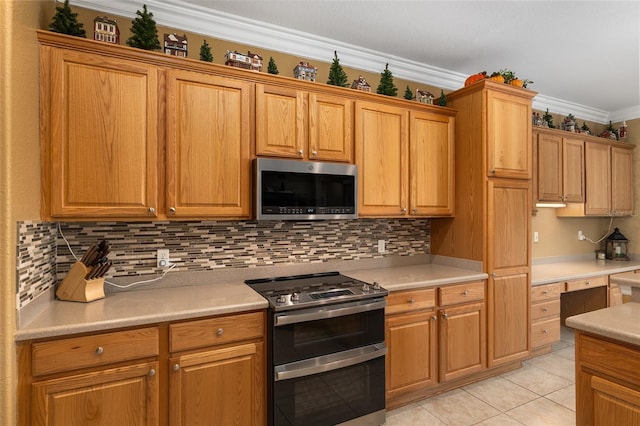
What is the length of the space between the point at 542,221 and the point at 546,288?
119 cm

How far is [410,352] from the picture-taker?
2.41 m

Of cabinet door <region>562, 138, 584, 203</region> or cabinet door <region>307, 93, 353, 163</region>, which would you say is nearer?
cabinet door <region>307, 93, 353, 163</region>

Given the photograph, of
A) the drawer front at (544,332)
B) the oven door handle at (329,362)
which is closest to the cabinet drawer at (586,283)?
the drawer front at (544,332)

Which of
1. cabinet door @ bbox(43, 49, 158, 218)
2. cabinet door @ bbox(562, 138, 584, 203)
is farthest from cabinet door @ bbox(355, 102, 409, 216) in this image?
cabinet door @ bbox(562, 138, 584, 203)

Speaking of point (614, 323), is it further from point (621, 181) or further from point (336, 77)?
point (621, 181)

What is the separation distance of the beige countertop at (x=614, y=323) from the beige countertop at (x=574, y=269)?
1540 mm

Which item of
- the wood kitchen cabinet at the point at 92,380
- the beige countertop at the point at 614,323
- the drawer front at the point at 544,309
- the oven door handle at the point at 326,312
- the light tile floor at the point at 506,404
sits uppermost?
the beige countertop at the point at 614,323

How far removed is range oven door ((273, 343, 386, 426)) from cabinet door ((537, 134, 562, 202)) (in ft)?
9.08

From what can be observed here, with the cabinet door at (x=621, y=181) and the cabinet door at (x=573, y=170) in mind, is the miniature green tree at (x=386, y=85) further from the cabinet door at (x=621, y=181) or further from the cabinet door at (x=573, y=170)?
the cabinet door at (x=621, y=181)

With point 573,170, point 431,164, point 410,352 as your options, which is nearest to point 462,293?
point 410,352

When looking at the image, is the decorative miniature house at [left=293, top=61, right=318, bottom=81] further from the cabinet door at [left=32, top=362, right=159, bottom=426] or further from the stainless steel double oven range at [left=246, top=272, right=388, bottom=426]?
the cabinet door at [left=32, top=362, right=159, bottom=426]

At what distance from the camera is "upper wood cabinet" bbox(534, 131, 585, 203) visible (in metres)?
3.63

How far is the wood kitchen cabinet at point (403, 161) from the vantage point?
101 inches

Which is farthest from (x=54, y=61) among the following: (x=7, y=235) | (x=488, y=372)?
(x=488, y=372)
